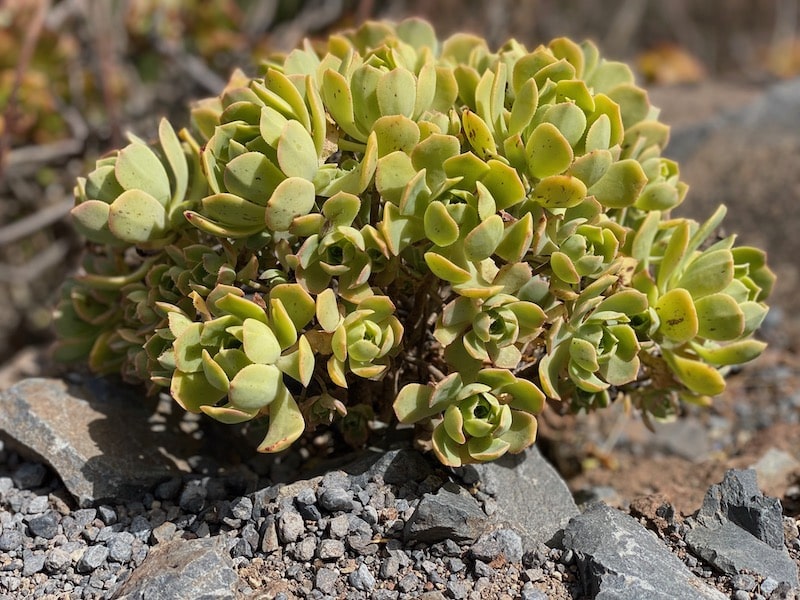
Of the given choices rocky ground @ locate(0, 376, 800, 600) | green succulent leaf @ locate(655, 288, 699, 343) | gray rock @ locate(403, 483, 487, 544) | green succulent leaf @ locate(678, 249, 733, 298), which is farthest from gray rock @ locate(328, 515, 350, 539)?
green succulent leaf @ locate(678, 249, 733, 298)

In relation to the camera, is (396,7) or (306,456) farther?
(396,7)

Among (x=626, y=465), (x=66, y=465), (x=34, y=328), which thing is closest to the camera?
(x=66, y=465)

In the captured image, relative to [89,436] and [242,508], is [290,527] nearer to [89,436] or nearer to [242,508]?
[242,508]

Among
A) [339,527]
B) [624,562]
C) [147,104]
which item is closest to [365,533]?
[339,527]

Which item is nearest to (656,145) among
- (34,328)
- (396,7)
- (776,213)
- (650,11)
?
(776,213)

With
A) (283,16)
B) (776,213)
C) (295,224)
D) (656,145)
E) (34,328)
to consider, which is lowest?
(34,328)

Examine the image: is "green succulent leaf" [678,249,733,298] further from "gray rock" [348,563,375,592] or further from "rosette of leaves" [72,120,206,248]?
"rosette of leaves" [72,120,206,248]

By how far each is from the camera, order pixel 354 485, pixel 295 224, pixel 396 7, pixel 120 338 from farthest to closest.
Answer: pixel 396 7 → pixel 120 338 → pixel 354 485 → pixel 295 224

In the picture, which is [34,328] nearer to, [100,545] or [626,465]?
[100,545]
